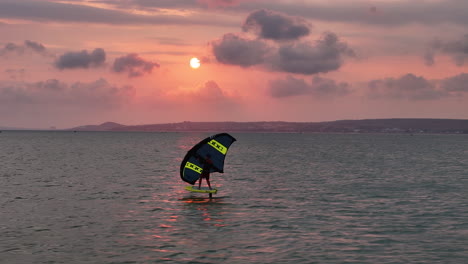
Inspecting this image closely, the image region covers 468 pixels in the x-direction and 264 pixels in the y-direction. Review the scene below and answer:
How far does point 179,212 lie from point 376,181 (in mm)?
26643

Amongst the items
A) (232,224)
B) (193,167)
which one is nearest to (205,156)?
(193,167)

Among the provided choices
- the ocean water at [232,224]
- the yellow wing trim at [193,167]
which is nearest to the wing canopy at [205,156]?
the yellow wing trim at [193,167]

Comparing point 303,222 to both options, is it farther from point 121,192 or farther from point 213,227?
point 121,192

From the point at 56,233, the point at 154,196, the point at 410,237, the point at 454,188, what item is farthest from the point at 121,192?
the point at 454,188

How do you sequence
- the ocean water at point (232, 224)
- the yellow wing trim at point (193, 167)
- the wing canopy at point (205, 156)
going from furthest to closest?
the yellow wing trim at point (193, 167), the wing canopy at point (205, 156), the ocean water at point (232, 224)

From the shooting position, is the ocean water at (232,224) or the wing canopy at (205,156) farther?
the wing canopy at (205,156)

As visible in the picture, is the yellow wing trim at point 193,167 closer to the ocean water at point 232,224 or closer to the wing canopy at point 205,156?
the wing canopy at point 205,156

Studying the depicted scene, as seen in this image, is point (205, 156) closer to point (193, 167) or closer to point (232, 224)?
point (193, 167)

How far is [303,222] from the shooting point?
81.4ft

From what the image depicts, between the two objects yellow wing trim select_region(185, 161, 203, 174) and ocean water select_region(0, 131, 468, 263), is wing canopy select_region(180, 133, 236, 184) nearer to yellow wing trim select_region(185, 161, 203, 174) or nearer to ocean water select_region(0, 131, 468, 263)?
yellow wing trim select_region(185, 161, 203, 174)

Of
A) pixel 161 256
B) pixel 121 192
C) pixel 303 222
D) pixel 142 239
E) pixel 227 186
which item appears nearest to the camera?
pixel 161 256

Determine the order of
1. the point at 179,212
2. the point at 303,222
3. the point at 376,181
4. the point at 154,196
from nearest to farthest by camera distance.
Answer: the point at 303,222, the point at 179,212, the point at 154,196, the point at 376,181

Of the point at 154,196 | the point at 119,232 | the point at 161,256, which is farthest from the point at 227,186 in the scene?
the point at 161,256

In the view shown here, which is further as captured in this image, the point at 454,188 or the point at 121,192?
the point at 454,188
